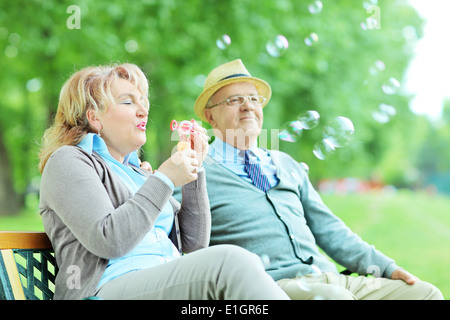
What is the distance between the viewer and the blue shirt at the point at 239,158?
8.82 feet

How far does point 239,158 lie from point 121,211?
1.10m

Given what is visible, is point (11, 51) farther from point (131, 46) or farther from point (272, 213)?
point (272, 213)

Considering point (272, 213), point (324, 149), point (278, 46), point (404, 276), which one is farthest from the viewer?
point (278, 46)

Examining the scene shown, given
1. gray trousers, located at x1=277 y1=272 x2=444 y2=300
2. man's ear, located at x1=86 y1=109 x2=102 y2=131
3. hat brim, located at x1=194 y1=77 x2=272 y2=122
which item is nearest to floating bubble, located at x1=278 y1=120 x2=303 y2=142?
hat brim, located at x1=194 y1=77 x2=272 y2=122

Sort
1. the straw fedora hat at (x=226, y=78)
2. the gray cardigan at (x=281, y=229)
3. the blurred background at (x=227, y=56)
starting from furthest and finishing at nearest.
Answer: the blurred background at (x=227, y=56) → the straw fedora hat at (x=226, y=78) → the gray cardigan at (x=281, y=229)

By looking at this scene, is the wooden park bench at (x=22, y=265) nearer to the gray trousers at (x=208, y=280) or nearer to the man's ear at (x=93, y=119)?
the gray trousers at (x=208, y=280)

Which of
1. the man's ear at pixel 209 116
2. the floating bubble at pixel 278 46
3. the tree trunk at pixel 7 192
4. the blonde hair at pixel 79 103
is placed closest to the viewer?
the blonde hair at pixel 79 103

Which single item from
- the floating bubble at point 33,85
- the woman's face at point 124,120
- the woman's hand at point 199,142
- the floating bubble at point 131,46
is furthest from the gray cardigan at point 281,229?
the floating bubble at point 33,85

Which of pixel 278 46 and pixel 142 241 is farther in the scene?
pixel 278 46

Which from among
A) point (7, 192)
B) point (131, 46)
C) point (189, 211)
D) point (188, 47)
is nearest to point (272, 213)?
point (189, 211)

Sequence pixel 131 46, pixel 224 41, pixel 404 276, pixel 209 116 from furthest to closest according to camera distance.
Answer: pixel 131 46 < pixel 224 41 < pixel 209 116 < pixel 404 276

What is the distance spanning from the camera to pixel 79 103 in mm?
2086

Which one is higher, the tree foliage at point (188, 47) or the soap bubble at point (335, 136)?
the tree foliage at point (188, 47)

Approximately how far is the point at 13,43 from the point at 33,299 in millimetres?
7730
